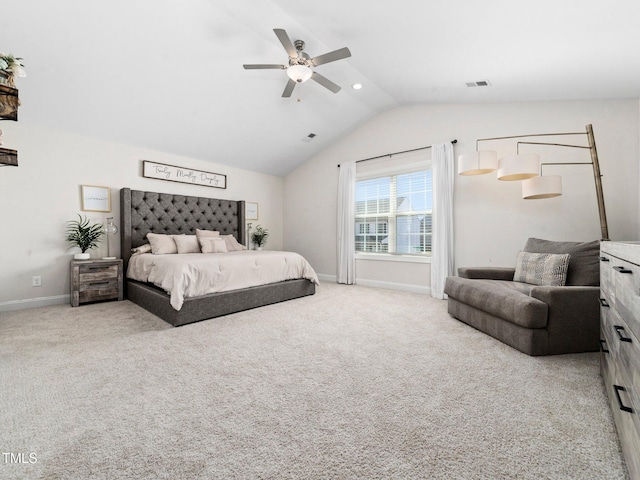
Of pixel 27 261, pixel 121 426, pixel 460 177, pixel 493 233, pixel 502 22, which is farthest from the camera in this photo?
pixel 460 177

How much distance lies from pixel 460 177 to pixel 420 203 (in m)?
0.75

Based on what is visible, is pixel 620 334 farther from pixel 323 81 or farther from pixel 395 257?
pixel 395 257

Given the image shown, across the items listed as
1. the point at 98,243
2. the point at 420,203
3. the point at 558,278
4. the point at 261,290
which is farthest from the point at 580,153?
the point at 98,243

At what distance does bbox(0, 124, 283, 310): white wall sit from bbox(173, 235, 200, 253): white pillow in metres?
0.85

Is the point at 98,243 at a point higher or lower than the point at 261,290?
higher

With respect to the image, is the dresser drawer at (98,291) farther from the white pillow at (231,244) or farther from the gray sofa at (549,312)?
the gray sofa at (549,312)

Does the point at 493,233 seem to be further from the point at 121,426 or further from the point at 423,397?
the point at 121,426

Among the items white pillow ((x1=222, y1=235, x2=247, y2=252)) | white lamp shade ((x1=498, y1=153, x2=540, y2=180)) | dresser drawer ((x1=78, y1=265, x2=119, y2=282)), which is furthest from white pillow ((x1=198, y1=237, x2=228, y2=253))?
white lamp shade ((x1=498, y1=153, x2=540, y2=180))

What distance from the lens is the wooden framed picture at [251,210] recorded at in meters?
5.94

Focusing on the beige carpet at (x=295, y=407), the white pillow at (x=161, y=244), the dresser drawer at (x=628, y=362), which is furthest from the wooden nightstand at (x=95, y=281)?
the dresser drawer at (x=628, y=362)

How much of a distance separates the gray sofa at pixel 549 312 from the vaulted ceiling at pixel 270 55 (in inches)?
68.5

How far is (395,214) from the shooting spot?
5074mm

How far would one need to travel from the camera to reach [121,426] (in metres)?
1.39

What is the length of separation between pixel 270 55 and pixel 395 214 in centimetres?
306
